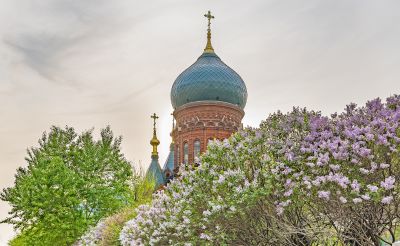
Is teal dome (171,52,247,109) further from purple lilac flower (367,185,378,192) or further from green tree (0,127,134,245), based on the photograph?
purple lilac flower (367,185,378,192)

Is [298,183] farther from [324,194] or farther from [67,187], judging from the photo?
[67,187]

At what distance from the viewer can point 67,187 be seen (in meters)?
30.0

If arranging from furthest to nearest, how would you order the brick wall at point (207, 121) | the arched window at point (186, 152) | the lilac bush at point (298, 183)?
the arched window at point (186, 152), the brick wall at point (207, 121), the lilac bush at point (298, 183)

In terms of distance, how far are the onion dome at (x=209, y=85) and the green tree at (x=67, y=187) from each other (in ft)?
52.7

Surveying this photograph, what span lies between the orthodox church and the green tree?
15910mm

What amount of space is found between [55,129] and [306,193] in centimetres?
2452

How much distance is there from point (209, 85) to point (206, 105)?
1785 mm

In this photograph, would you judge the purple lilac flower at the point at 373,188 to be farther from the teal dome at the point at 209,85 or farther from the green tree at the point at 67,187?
the teal dome at the point at 209,85

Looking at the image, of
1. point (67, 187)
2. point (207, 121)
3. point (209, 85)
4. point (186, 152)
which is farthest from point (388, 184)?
point (186, 152)

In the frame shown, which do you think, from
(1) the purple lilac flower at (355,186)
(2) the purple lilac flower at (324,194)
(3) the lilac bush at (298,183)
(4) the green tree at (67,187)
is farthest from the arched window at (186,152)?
→ (1) the purple lilac flower at (355,186)

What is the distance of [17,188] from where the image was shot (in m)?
32.9

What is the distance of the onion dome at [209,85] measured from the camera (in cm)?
5009

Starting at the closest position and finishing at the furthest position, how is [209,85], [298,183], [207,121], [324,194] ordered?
[324,194]
[298,183]
[209,85]
[207,121]

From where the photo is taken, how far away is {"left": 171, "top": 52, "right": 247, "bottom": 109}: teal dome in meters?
50.1
